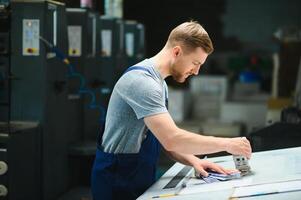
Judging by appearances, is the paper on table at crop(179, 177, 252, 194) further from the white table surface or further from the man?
the man

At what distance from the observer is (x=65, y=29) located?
3795mm

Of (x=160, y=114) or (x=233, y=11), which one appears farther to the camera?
(x=233, y=11)

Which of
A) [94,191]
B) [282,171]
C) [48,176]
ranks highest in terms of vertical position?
[282,171]

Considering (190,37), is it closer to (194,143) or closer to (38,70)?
(194,143)

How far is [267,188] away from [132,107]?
604 mm

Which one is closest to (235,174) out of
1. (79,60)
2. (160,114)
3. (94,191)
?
(160,114)

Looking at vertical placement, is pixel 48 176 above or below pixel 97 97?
below

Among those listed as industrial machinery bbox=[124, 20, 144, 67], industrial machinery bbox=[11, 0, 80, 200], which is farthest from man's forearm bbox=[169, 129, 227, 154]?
industrial machinery bbox=[124, 20, 144, 67]

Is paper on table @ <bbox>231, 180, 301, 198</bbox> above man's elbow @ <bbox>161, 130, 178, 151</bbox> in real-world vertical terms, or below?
below

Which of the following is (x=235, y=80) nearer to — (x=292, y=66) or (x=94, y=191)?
(x=292, y=66)

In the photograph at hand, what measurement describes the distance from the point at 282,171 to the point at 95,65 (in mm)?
2699

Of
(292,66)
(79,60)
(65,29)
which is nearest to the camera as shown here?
(65,29)

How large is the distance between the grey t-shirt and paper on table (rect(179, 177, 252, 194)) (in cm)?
28

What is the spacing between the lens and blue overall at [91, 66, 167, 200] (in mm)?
2178
